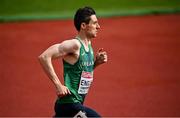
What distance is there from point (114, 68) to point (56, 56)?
5228mm

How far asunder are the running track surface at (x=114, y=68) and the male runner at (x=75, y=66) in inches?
102

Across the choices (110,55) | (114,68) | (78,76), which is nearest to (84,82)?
(78,76)

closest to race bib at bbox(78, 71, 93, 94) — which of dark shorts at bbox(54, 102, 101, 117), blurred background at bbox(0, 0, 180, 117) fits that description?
dark shorts at bbox(54, 102, 101, 117)

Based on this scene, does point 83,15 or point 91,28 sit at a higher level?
point 83,15

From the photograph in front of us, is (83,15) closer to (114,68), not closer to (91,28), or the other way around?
(91,28)

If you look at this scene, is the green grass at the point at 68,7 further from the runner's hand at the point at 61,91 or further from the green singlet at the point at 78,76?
the runner's hand at the point at 61,91

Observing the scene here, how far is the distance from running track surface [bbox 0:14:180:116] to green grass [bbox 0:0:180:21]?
355 millimetres

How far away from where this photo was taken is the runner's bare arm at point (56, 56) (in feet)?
15.9

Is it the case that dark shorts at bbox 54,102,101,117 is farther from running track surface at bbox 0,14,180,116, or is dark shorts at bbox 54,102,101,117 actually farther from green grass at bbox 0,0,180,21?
green grass at bbox 0,0,180,21

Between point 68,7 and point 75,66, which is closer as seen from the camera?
point 75,66

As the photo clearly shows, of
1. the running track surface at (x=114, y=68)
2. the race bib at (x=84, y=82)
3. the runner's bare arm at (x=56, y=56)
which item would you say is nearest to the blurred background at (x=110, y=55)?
the running track surface at (x=114, y=68)

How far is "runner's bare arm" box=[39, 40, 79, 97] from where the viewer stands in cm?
484

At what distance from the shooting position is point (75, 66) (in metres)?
5.05

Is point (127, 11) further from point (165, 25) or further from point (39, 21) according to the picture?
point (39, 21)
